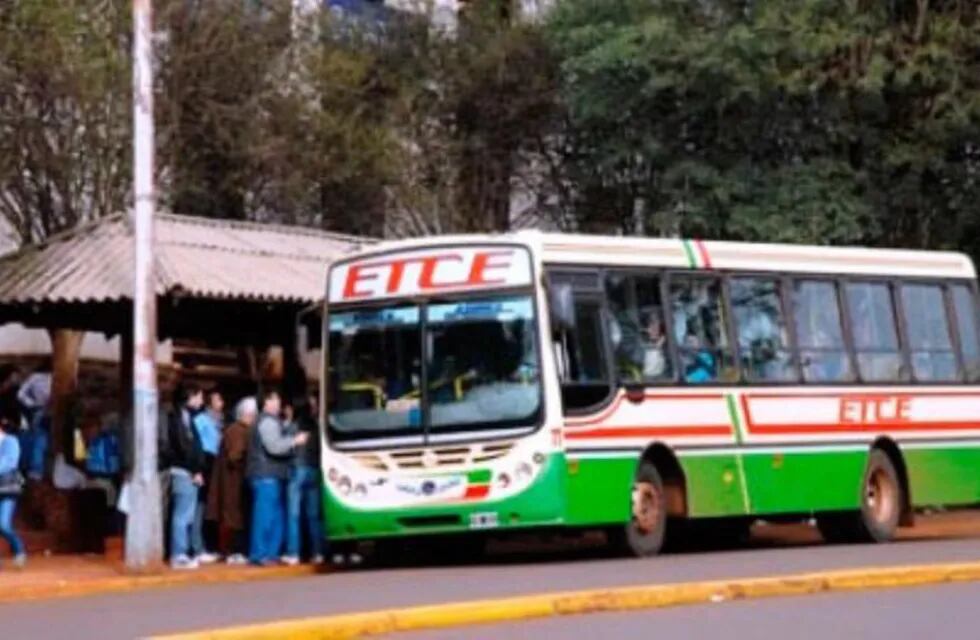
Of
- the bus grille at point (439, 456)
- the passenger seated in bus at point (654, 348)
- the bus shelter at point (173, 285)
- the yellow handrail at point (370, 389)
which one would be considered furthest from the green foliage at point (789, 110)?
the bus grille at point (439, 456)

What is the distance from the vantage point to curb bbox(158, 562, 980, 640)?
14281 millimetres

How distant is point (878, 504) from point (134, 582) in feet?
31.0

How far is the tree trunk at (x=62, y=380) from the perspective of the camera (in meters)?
23.9

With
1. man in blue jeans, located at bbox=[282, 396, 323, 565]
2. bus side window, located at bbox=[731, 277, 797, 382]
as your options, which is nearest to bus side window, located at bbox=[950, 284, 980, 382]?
bus side window, located at bbox=[731, 277, 797, 382]

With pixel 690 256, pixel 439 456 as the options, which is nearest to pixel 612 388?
pixel 439 456

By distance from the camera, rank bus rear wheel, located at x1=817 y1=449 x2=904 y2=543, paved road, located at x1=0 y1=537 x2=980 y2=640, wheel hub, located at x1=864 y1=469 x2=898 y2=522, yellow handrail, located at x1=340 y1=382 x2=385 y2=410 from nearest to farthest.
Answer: paved road, located at x1=0 y1=537 x2=980 y2=640
yellow handrail, located at x1=340 y1=382 x2=385 y2=410
bus rear wheel, located at x1=817 y1=449 x2=904 y2=543
wheel hub, located at x1=864 y1=469 x2=898 y2=522

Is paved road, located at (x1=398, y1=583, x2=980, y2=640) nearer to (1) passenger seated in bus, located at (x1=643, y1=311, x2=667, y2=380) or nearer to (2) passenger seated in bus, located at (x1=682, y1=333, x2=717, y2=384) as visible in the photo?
(1) passenger seated in bus, located at (x1=643, y1=311, x2=667, y2=380)

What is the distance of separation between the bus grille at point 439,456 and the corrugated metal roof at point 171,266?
2.66 meters

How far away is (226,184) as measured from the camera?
97.3 ft

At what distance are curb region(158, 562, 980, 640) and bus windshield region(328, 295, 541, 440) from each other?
387 centimetres

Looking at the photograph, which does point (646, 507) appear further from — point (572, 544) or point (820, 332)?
point (572, 544)

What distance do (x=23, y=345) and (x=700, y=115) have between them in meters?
10.9

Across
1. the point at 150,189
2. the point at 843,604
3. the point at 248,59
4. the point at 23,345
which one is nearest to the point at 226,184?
the point at 248,59

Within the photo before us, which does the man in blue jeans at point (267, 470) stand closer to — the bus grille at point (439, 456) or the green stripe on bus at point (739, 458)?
the bus grille at point (439, 456)
